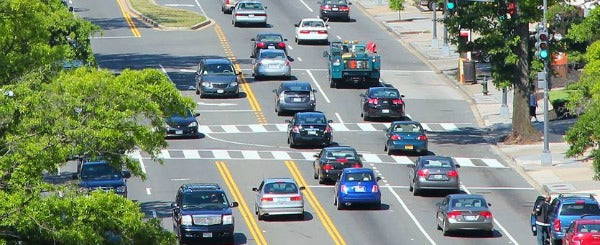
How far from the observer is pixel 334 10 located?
351 ft

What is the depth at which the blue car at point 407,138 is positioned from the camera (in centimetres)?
6594

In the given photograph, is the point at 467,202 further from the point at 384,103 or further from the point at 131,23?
the point at 131,23

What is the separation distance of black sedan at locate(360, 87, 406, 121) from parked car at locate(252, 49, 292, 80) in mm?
10529

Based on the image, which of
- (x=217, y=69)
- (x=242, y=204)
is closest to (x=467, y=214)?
(x=242, y=204)

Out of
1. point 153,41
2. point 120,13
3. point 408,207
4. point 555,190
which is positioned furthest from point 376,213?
point 120,13

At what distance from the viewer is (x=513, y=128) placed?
231 feet

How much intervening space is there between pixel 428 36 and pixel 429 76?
1333 centimetres

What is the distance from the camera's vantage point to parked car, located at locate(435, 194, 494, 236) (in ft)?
166

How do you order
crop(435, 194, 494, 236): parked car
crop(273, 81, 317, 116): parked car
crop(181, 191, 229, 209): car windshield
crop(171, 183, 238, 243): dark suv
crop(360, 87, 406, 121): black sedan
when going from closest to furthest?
crop(171, 183, 238, 243): dark suv, crop(181, 191, 229, 209): car windshield, crop(435, 194, 494, 236): parked car, crop(360, 87, 406, 121): black sedan, crop(273, 81, 317, 116): parked car

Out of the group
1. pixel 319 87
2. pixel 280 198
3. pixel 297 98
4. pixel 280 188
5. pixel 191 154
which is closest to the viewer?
pixel 280 198

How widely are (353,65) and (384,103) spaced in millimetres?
7708

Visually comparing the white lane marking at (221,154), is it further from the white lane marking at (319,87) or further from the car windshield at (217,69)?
the white lane marking at (319,87)

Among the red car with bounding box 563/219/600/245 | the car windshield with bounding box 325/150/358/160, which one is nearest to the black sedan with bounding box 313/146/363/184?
the car windshield with bounding box 325/150/358/160

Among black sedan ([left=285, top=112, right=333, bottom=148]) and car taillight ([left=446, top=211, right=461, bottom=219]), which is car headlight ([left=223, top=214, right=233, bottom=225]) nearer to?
car taillight ([left=446, top=211, right=461, bottom=219])
